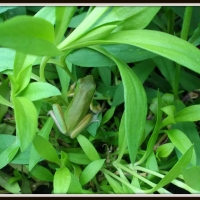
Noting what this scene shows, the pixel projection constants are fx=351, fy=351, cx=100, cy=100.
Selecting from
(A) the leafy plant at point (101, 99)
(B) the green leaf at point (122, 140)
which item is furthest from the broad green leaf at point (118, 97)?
(B) the green leaf at point (122, 140)

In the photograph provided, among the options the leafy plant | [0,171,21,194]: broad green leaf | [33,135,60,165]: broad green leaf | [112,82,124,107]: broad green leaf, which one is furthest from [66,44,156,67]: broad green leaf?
[0,171,21,194]: broad green leaf

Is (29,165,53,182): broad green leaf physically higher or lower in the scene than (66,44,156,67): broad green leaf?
lower

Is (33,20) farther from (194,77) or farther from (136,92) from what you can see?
(194,77)

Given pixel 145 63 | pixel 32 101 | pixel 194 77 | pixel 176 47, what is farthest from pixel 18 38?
pixel 194 77

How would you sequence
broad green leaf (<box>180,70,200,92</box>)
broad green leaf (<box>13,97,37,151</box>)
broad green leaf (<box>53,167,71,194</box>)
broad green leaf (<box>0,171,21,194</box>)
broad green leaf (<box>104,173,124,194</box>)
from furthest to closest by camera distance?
1. broad green leaf (<box>180,70,200,92</box>)
2. broad green leaf (<box>0,171,21,194</box>)
3. broad green leaf (<box>104,173,124,194</box>)
4. broad green leaf (<box>53,167,71,194</box>)
5. broad green leaf (<box>13,97,37,151</box>)

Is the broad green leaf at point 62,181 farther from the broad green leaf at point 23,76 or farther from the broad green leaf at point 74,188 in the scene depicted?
the broad green leaf at point 23,76

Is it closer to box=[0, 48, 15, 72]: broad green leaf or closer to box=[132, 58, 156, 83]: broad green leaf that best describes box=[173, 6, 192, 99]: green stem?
box=[132, 58, 156, 83]: broad green leaf

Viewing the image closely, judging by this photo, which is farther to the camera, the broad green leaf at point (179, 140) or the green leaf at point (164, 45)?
the broad green leaf at point (179, 140)

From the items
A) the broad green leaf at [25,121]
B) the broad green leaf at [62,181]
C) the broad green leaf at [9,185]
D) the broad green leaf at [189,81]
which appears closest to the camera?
the broad green leaf at [25,121]
